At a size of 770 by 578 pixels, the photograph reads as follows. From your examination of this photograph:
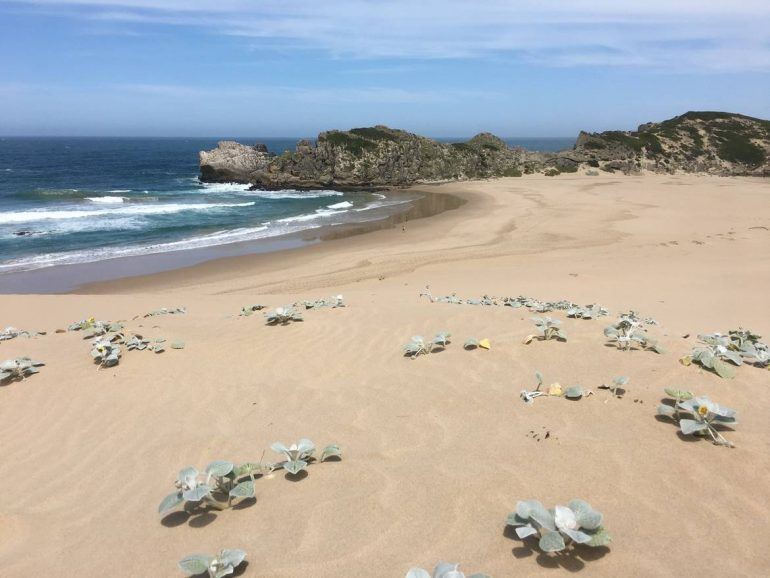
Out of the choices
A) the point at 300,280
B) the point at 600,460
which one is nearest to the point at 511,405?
the point at 600,460

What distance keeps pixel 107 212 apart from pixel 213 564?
36.7 m

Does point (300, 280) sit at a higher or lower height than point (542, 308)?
lower

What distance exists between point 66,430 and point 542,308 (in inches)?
224

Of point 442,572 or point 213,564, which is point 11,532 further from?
point 442,572

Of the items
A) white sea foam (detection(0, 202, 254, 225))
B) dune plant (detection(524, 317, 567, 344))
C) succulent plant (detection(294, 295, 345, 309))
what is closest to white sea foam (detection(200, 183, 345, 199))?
white sea foam (detection(0, 202, 254, 225))

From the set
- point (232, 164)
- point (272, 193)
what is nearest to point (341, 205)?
point (272, 193)

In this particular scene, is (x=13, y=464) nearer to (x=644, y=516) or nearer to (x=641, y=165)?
(x=644, y=516)

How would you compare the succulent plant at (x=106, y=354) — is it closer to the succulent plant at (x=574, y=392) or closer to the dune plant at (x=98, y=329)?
the dune plant at (x=98, y=329)

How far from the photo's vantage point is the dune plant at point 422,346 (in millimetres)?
5434

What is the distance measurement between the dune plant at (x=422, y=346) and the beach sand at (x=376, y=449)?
0.57 feet

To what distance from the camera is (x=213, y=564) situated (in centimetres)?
236

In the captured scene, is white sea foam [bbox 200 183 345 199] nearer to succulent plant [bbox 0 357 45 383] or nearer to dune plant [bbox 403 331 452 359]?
succulent plant [bbox 0 357 45 383]

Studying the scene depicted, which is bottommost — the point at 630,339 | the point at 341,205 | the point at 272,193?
the point at 341,205

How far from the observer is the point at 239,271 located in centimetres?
1892
